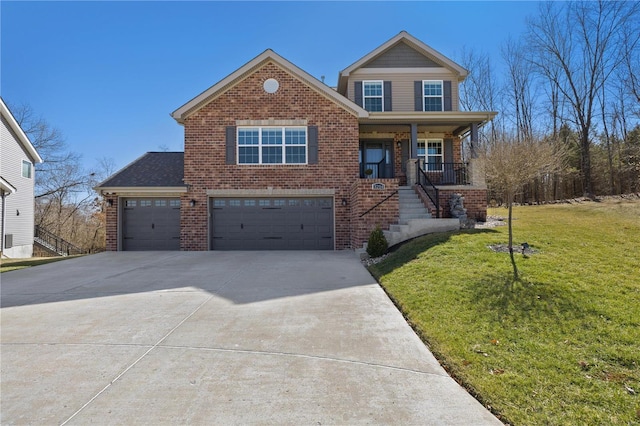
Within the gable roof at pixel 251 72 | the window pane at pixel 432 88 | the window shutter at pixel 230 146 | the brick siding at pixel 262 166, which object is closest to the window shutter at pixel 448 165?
the window pane at pixel 432 88

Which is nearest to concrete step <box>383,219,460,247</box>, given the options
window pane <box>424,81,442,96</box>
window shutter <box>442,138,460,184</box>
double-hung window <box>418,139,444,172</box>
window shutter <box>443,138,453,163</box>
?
window shutter <box>442,138,460,184</box>

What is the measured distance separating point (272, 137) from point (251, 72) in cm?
283

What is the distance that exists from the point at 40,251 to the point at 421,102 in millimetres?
25049

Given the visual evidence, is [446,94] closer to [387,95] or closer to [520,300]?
[387,95]

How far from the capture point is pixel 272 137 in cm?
1435

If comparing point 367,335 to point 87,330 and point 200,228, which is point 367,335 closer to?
point 87,330

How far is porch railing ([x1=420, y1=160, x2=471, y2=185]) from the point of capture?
14738mm

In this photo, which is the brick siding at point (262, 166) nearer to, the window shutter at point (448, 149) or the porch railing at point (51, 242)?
the window shutter at point (448, 149)

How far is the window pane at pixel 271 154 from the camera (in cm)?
1427

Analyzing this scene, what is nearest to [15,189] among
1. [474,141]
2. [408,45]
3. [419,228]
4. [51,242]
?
[51,242]

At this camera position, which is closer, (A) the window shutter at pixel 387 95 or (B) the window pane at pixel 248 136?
(B) the window pane at pixel 248 136

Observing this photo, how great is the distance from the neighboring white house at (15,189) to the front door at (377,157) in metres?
Result: 19.0

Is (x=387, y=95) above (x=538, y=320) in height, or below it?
above

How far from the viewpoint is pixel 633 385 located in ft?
10.2
